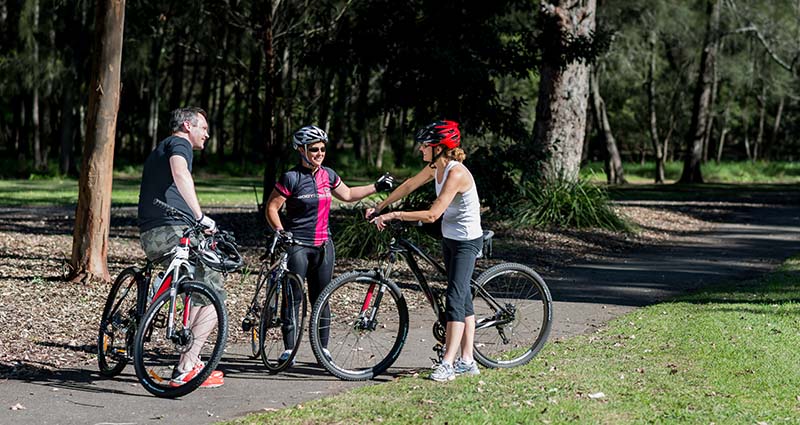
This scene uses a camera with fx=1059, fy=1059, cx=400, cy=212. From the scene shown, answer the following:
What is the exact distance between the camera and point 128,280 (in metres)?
7.73

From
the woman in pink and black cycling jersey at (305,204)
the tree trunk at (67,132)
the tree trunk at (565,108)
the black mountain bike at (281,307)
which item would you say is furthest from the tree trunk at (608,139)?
the black mountain bike at (281,307)

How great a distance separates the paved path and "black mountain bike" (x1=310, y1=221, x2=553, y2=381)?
0.24m

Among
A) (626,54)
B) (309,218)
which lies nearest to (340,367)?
(309,218)

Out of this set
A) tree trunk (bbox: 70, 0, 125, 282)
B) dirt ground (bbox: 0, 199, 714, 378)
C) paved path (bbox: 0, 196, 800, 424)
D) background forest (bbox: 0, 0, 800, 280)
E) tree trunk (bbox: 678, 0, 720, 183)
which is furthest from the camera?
tree trunk (bbox: 678, 0, 720, 183)

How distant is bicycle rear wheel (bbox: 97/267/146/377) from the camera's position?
710 cm

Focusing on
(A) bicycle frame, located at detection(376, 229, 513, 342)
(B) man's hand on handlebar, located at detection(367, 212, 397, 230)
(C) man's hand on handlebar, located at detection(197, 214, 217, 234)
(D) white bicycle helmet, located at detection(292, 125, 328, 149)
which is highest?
(D) white bicycle helmet, located at detection(292, 125, 328, 149)

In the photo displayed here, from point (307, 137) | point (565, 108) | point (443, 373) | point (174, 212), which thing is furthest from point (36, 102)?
point (443, 373)

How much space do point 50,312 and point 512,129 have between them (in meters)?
10.5

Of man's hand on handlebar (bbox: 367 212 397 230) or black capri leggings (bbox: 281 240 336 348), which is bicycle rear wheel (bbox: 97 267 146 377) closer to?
black capri leggings (bbox: 281 240 336 348)

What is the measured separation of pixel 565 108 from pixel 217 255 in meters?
14.4

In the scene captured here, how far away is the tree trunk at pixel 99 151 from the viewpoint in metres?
11.2

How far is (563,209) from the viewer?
62.0ft

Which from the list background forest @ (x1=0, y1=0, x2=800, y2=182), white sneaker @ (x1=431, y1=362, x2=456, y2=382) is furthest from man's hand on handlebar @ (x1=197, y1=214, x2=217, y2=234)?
background forest @ (x1=0, y1=0, x2=800, y2=182)

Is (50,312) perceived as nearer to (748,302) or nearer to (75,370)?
(75,370)
